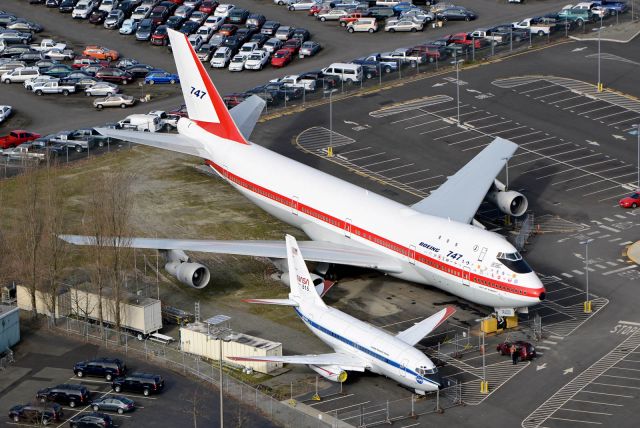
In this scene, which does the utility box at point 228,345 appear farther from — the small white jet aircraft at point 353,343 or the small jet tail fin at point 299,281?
the small jet tail fin at point 299,281

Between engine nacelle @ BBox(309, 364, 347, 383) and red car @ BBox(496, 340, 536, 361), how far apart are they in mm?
13612

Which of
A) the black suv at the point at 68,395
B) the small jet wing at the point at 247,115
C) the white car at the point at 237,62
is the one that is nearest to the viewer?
the black suv at the point at 68,395

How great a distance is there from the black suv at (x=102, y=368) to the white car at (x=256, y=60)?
8195cm

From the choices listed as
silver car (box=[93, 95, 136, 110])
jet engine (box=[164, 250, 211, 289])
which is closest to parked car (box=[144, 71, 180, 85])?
silver car (box=[93, 95, 136, 110])

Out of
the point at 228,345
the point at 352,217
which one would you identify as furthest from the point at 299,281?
the point at 352,217

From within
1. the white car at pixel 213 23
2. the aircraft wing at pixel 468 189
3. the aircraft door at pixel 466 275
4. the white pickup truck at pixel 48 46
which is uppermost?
the white car at pixel 213 23

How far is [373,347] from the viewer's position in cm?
10250

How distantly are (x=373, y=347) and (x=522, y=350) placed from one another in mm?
13090

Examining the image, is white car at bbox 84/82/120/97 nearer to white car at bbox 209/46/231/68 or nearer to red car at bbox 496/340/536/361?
white car at bbox 209/46/231/68

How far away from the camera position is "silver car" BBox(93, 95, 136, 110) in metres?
174

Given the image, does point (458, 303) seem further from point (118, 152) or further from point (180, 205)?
point (118, 152)

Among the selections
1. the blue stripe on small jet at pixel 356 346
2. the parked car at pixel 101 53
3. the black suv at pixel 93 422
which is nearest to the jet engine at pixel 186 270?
the blue stripe on small jet at pixel 356 346

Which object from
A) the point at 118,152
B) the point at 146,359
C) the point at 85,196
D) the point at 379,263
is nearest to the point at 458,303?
the point at 379,263

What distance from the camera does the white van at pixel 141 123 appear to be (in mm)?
163875
